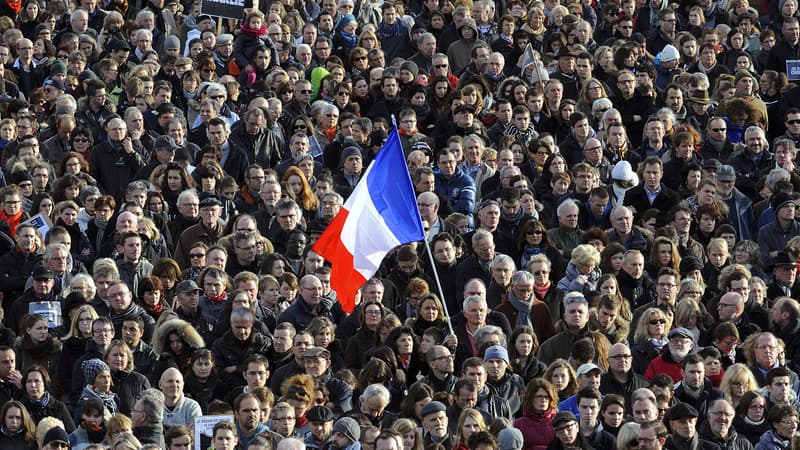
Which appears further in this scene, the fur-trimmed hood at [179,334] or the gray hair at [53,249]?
the gray hair at [53,249]

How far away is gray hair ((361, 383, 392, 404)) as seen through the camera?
55.5 ft

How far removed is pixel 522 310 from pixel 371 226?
6.15ft

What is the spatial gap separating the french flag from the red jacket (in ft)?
5.50

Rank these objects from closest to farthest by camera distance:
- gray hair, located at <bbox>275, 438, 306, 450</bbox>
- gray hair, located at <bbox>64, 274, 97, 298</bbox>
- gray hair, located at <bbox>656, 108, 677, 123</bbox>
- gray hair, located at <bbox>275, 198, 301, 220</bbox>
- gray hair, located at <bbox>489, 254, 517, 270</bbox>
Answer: gray hair, located at <bbox>275, 438, 306, 450</bbox> < gray hair, located at <bbox>64, 274, 97, 298</bbox> < gray hair, located at <bbox>489, 254, 517, 270</bbox> < gray hair, located at <bbox>275, 198, 301, 220</bbox> < gray hair, located at <bbox>656, 108, 677, 123</bbox>

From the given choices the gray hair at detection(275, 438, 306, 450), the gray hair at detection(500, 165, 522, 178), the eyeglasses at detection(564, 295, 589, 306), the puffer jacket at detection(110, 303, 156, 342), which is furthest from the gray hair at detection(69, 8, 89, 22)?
the gray hair at detection(275, 438, 306, 450)

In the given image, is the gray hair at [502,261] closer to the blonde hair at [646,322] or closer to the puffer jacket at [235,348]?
the blonde hair at [646,322]

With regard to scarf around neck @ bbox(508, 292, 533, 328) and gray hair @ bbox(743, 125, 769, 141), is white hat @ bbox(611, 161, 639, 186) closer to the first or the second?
gray hair @ bbox(743, 125, 769, 141)

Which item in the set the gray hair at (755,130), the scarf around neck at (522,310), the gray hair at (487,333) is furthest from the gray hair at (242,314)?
the gray hair at (755,130)

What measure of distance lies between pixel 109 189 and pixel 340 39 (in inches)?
190

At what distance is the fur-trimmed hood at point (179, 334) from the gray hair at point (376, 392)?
170 cm

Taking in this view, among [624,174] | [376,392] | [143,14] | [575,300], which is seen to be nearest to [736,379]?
[575,300]

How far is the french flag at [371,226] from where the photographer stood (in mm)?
17438

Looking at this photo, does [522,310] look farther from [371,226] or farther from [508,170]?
[508,170]

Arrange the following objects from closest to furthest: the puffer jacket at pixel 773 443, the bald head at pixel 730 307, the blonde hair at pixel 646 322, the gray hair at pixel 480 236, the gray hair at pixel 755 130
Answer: the puffer jacket at pixel 773 443 → the blonde hair at pixel 646 322 → the bald head at pixel 730 307 → the gray hair at pixel 480 236 → the gray hair at pixel 755 130
